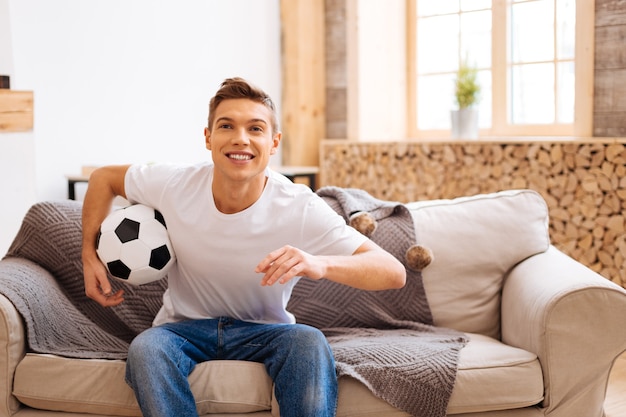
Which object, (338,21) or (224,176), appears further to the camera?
(338,21)

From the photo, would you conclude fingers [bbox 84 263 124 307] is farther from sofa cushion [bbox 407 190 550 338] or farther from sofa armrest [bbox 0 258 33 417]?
sofa cushion [bbox 407 190 550 338]

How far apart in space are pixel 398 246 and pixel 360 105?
2.69m

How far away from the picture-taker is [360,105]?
5.17m

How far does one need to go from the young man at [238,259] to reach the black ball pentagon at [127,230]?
0.33 feet

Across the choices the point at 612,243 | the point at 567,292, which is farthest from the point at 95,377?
the point at 612,243

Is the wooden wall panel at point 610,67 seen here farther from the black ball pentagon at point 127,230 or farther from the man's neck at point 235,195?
the black ball pentagon at point 127,230

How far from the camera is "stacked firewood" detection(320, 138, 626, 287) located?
3.80 metres

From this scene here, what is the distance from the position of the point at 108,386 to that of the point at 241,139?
759 mm

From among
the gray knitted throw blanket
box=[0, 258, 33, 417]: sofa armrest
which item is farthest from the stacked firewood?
box=[0, 258, 33, 417]: sofa armrest

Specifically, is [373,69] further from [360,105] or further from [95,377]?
[95,377]

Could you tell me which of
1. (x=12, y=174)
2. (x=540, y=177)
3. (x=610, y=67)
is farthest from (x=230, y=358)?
(x=610, y=67)

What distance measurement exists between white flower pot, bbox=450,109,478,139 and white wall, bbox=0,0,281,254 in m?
1.43

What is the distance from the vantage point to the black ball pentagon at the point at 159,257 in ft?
7.02

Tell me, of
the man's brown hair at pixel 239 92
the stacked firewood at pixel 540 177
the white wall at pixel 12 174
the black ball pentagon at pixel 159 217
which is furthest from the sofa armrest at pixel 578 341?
the white wall at pixel 12 174
